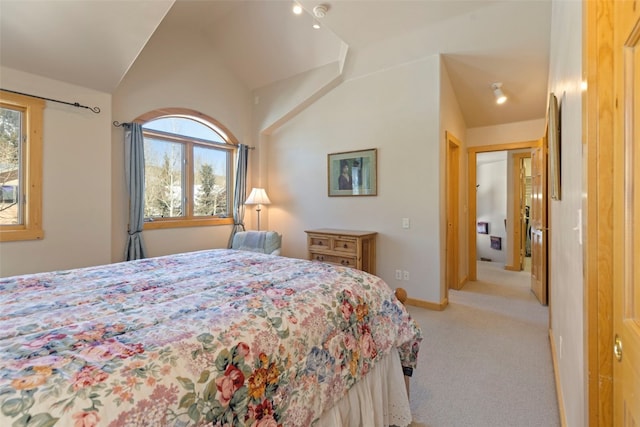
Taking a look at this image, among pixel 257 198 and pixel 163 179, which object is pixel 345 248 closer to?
pixel 257 198

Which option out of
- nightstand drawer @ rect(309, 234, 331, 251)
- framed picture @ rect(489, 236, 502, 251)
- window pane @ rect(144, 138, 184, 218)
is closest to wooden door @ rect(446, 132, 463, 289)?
nightstand drawer @ rect(309, 234, 331, 251)

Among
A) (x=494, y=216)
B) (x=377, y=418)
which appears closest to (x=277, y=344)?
(x=377, y=418)

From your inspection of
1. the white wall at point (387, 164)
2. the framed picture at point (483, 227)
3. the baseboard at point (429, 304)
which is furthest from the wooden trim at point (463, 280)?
the framed picture at point (483, 227)

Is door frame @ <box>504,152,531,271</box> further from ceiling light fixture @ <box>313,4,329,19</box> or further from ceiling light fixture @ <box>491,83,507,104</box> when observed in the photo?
ceiling light fixture @ <box>313,4,329,19</box>

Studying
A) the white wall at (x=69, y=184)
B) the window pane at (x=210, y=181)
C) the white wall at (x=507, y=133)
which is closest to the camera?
the white wall at (x=69, y=184)

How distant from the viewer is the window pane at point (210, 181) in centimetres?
432

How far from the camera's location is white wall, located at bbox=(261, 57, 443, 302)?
339 cm

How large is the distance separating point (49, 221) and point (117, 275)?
1861 millimetres

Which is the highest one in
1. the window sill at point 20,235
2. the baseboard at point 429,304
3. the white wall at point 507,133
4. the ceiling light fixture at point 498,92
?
the ceiling light fixture at point 498,92

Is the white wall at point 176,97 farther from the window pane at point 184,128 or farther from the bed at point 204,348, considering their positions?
the bed at point 204,348

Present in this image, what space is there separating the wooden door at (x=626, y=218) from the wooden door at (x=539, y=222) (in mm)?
3180

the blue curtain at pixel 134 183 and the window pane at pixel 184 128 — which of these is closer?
the blue curtain at pixel 134 183

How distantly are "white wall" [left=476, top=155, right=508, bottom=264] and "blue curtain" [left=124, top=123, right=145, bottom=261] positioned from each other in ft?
20.4

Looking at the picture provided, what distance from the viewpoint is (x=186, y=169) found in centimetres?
417
